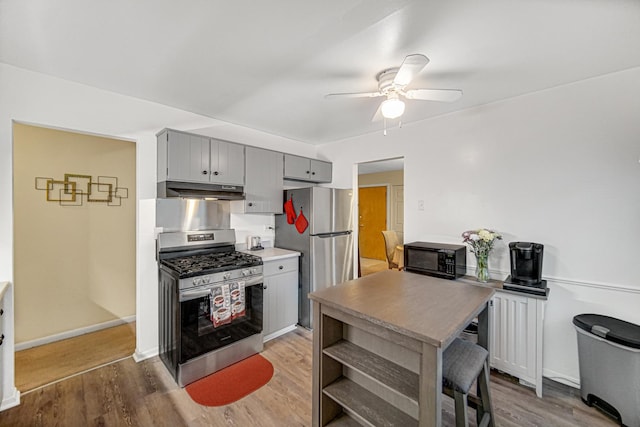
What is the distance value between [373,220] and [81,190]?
5990 mm

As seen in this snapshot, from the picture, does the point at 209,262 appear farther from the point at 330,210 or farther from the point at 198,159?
the point at 330,210

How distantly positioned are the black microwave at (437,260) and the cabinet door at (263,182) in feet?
5.58

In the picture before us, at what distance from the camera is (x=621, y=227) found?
1.97 m

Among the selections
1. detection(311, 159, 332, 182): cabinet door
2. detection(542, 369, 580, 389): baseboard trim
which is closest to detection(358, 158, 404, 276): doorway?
detection(311, 159, 332, 182): cabinet door

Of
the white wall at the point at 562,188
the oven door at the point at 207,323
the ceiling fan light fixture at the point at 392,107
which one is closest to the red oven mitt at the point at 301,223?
the oven door at the point at 207,323

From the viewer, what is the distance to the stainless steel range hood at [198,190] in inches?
96.5

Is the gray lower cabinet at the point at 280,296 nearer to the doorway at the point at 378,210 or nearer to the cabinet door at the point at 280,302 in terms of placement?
the cabinet door at the point at 280,302

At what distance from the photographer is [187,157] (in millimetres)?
2525

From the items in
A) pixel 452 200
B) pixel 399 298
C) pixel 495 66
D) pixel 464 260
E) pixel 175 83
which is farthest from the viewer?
pixel 452 200

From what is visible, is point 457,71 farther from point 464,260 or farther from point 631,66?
point 464,260

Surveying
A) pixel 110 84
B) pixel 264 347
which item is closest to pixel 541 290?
pixel 264 347

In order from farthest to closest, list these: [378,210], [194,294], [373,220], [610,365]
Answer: [373,220], [378,210], [194,294], [610,365]

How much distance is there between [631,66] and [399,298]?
8.13 feet

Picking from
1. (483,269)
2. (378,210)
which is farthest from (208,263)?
(378,210)
